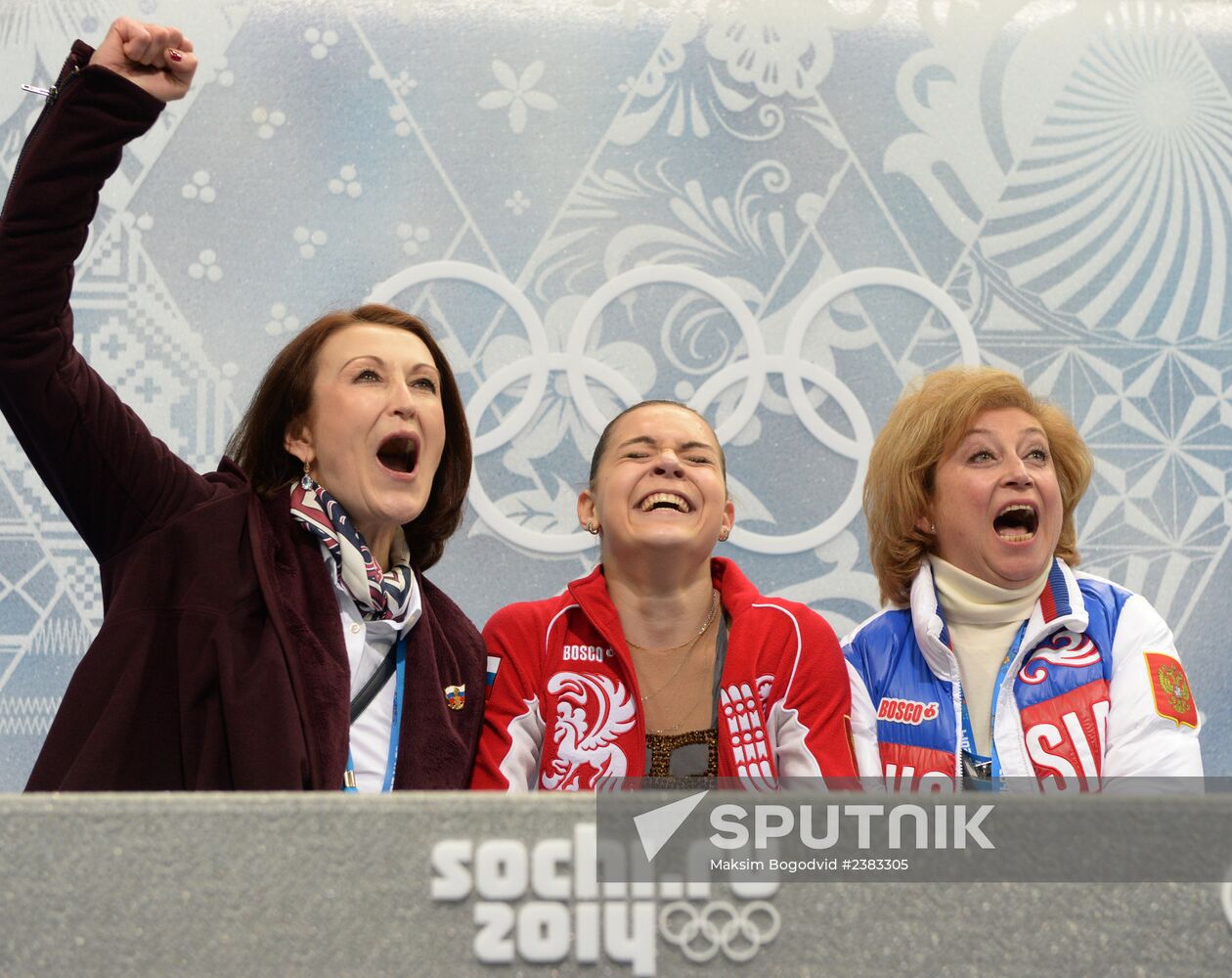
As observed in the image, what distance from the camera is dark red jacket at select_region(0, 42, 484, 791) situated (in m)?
1.36

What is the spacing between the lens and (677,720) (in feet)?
5.54

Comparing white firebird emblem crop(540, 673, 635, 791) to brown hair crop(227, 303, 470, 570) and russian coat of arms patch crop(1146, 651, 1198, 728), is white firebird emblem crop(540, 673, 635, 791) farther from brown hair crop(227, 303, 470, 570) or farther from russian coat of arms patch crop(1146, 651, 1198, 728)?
russian coat of arms patch crop(1146, 651, 1198, 728)

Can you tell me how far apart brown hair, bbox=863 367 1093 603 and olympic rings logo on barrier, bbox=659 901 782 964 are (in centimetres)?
128

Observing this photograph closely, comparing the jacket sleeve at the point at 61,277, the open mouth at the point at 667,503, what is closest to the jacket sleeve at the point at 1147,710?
the open mouth at the point at 667,503

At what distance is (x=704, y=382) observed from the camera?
306 centimetres

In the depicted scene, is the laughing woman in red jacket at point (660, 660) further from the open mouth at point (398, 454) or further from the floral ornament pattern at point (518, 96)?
the floral ornament pattern at point (518, 96)

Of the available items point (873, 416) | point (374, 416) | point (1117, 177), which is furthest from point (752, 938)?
point (1117, 177)

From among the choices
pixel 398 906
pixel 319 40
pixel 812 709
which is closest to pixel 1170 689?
pixel 812 709

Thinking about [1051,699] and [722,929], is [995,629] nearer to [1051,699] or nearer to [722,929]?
[1051,699]

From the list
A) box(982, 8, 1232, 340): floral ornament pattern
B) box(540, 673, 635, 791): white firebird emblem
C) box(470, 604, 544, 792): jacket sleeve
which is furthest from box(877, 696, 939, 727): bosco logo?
box(982, 8, 1232, 340): floral ornament pattern

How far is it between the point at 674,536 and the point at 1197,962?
Answer: 1.05m

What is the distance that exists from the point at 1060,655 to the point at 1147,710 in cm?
14

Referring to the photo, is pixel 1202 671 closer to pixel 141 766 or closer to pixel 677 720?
pixel 677 720

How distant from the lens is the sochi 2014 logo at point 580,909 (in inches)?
29.4
